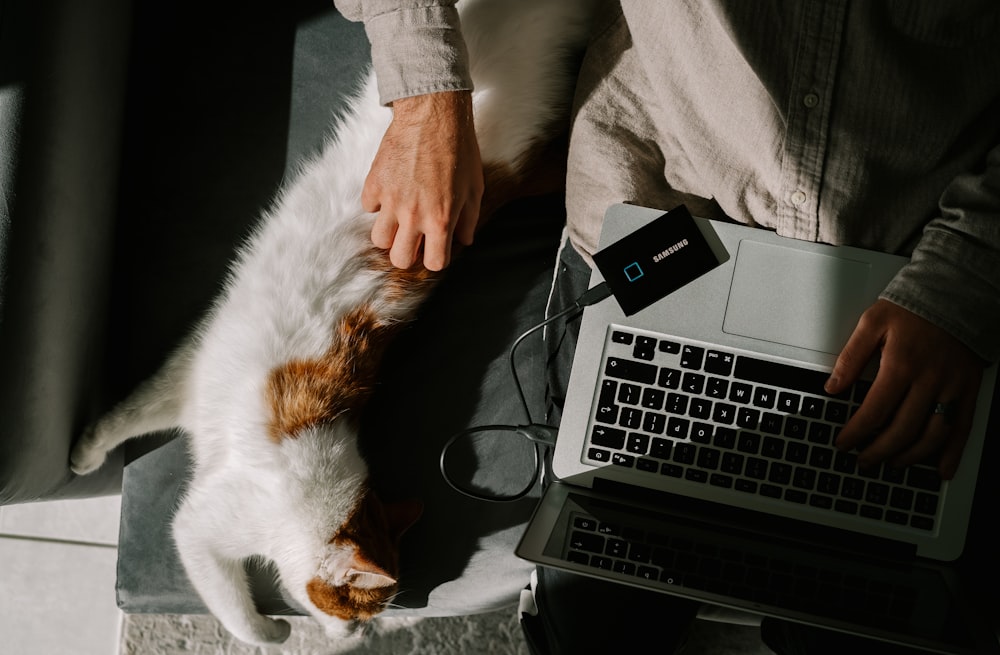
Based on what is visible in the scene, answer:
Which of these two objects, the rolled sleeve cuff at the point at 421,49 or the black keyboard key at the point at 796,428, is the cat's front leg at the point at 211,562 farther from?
the black keyboard key at the point at 796,428

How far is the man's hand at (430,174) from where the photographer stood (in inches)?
33.8

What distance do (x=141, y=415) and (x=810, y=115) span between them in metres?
1.01

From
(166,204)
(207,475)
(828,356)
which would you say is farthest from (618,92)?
(207,475)

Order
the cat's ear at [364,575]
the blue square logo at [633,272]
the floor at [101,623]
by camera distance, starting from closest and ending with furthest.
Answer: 1. the blue square logo at [633,272]
2. the cat's ear at [364,575]
3. the floor at [101,623]

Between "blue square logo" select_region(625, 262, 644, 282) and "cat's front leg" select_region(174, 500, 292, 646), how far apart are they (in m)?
0.71

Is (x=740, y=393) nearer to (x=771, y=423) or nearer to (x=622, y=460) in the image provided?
(x=771, y=423)

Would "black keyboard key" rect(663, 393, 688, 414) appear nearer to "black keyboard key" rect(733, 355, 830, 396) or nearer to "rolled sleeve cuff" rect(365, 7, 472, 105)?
"black keyboard key" rect(733, 355, 830, 396)

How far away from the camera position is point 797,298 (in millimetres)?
812

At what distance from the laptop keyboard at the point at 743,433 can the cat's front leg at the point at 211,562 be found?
593 millimetres

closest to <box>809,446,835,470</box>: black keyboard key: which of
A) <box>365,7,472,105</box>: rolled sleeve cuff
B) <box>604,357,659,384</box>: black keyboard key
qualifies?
<box>604,357,659,384</box>: black keyboard key

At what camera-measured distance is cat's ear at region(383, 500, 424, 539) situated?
3.21ft

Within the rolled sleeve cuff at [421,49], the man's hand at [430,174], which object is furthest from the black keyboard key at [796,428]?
the rolled sleeve cuff at [421,49]

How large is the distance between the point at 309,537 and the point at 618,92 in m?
0.80

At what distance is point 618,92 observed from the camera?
0.90 meters
